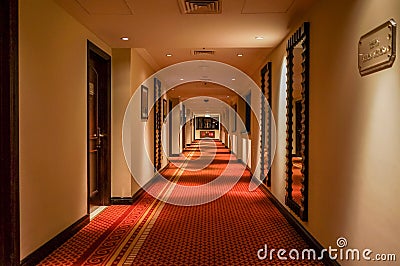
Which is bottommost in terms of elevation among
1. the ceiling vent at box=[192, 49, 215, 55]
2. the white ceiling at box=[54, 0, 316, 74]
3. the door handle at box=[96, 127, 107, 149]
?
the door handle at box=[96, 127, 107, 149]

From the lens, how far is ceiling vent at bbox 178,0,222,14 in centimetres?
400

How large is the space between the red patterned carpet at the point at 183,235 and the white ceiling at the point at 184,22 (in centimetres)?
249

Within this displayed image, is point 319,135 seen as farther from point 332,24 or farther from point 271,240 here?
point 271,240

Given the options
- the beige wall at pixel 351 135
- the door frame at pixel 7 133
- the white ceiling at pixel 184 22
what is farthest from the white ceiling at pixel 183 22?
the door frame at pixel 7 133

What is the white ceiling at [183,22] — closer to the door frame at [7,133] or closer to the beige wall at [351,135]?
the beige wall at [351,135]

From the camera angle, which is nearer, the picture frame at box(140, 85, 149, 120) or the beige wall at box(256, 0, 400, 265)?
the beige wall at box(256, 0, 400, 265)

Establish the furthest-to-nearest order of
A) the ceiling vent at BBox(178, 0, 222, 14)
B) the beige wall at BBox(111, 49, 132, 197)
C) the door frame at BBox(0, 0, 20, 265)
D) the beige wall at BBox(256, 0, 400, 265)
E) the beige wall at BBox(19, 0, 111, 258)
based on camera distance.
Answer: the beige wall at BBox(111, 49, 132, 197) → the ceiling vent at BBox(178, 0, 222, 14) → the beige wall at BBox(19, 0, 111, 258) → the door frame at BBox(0, 0, 20, 265) → the beige wall at BBox(256, 0, 400, 265)

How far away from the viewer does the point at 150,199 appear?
706cm

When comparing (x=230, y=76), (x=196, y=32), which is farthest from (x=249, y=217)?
(x=230, y=76)

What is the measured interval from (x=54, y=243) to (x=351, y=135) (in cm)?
301

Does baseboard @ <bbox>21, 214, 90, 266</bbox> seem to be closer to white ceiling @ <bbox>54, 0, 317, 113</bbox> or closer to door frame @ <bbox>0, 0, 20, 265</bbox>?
door frame @ <bbox>0, 0, 20, 265</bbox>

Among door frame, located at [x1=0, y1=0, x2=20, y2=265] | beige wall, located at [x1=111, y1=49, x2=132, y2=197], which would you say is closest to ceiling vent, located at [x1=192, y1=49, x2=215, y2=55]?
beige wall, located at [x1=111, y1=49, x2=132, y2=197]

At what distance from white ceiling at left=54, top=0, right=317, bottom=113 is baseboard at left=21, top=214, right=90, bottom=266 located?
2.40 m

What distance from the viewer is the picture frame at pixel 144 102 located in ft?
23.9
